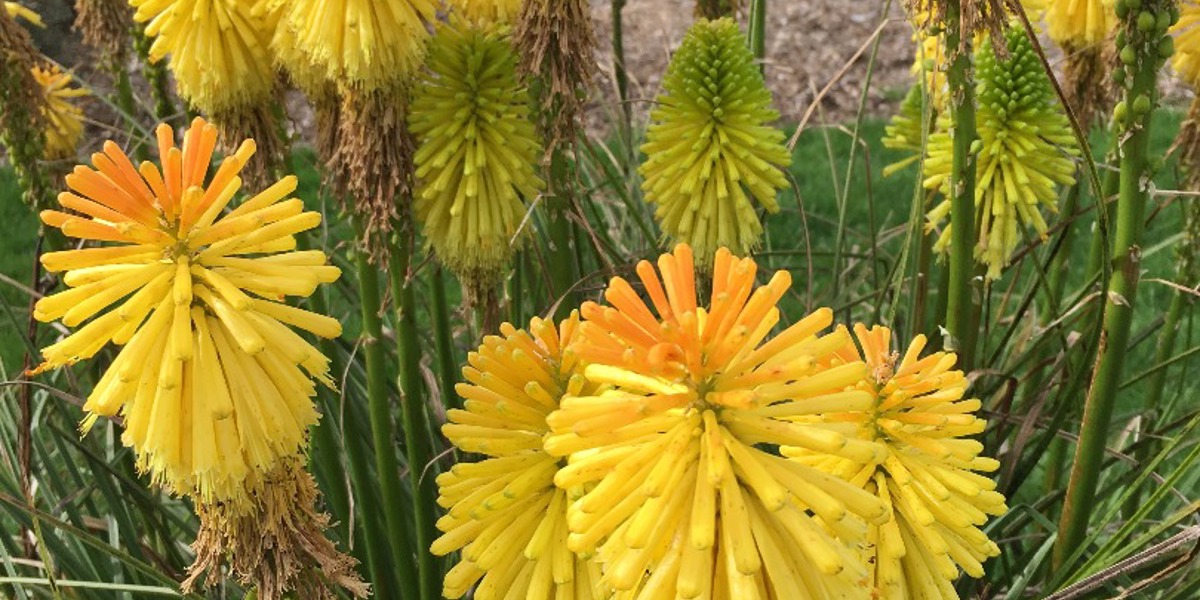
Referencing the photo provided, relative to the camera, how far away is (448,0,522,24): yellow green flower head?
2.25m

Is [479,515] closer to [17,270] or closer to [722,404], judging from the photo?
[722,404]

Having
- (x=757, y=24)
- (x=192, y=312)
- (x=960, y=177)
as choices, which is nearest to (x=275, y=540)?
(x=192, y=312)

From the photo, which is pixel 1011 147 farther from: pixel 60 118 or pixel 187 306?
pixel 60 118

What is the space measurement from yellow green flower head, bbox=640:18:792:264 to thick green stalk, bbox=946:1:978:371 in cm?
43

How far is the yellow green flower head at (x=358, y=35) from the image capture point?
203 centimetres

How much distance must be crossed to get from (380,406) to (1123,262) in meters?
1.31

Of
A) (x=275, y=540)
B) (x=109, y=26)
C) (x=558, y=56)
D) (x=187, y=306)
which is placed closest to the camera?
(x=187, y=306)

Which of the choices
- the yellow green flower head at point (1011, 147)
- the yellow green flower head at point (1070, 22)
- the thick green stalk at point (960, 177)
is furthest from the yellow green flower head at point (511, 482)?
the yellow green flower head at point (1070, 22)

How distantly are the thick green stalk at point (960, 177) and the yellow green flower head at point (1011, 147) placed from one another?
352mm

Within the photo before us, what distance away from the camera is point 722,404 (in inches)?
47.4

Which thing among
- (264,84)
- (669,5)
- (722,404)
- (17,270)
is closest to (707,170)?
(264,84)

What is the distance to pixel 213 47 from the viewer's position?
2215 mm

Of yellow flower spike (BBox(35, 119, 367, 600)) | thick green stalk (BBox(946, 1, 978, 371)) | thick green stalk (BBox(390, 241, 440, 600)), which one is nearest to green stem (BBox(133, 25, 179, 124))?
thick green stalk (BBox(390, 241, 440, 600))

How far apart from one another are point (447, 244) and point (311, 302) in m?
0.45
